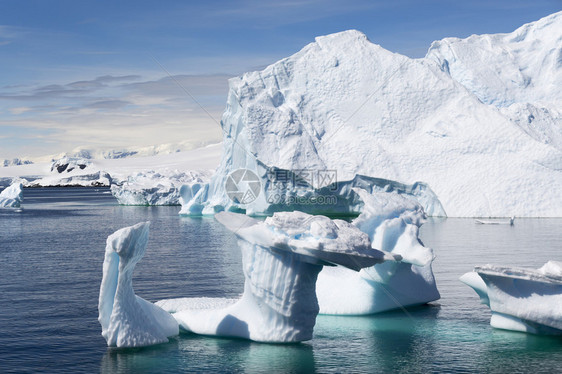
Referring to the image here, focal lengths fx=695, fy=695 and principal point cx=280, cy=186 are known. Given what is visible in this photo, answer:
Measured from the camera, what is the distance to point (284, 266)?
10.5 meters

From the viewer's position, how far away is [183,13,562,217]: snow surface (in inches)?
1252

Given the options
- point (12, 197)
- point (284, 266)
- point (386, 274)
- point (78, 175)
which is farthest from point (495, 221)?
point (78, 175)

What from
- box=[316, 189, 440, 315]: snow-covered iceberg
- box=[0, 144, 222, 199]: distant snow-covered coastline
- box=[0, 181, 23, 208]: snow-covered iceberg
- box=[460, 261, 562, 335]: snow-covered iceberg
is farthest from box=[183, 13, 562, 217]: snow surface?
box=[0, 144, 222, 199]: distant snow-covered coastline

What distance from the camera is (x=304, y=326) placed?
1065cm

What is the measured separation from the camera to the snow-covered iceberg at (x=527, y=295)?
36.0 feet

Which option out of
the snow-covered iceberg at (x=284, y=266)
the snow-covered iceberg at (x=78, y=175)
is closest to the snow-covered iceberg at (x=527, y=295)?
the snow-covered iceberg at (x=284, y=266)

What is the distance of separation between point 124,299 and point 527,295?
20.8 feet

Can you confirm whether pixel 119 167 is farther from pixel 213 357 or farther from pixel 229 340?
pixel 213 357

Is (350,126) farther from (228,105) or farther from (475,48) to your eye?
(475,48)

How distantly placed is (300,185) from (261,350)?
2205 centimetres

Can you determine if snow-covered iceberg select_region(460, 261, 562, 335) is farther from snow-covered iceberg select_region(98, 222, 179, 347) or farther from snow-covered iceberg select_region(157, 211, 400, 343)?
snow-covered iceberg select_region(98, 222, 179, 347)

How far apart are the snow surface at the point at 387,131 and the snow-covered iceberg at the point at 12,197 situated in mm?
20073

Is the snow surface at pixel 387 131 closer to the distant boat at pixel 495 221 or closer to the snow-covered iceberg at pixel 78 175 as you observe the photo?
the distant boat at pixel 495 221

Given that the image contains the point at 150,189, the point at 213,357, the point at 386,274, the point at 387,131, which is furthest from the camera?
the point at 150,189
